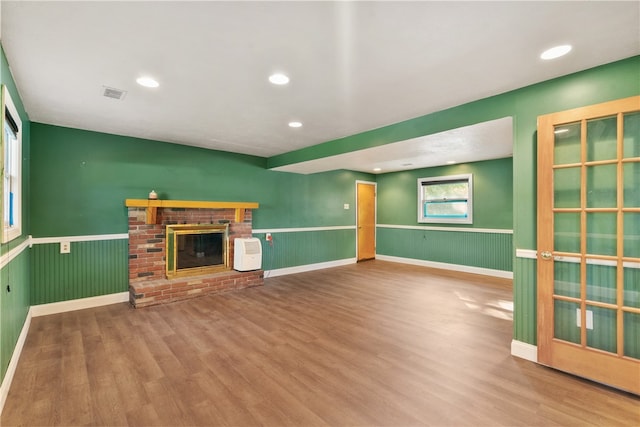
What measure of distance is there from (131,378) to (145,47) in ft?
7.99

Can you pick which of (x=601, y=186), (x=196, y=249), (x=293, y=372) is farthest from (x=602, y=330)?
(x=196, y=249)

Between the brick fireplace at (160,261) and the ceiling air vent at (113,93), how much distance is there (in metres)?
1.67

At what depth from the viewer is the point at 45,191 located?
368 centimetres

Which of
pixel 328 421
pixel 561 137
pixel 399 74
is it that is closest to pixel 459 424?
pixel 328 421

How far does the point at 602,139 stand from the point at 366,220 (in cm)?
558

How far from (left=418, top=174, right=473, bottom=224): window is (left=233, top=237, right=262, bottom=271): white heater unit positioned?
3991mm

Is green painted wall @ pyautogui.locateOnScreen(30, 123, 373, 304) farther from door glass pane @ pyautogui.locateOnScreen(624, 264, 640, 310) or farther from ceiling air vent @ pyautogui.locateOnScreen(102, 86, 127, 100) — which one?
door glass pane @ pyautogui.locateOnScreen(624, 264, 640, 310)

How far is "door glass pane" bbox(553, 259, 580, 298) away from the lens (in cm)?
231

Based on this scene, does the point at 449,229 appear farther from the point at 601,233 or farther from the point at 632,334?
the point at 632,334

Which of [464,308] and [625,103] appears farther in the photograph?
[464,308]

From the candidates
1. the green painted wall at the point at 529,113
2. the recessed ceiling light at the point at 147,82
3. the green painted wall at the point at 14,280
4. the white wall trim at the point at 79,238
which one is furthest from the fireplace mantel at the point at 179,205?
the green painted wall at the point at 529,113

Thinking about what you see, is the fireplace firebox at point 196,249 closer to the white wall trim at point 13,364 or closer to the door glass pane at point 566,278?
the white wall trim at point 13,364

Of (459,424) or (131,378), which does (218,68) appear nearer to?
(131,378)

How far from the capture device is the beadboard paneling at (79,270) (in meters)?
3.62
